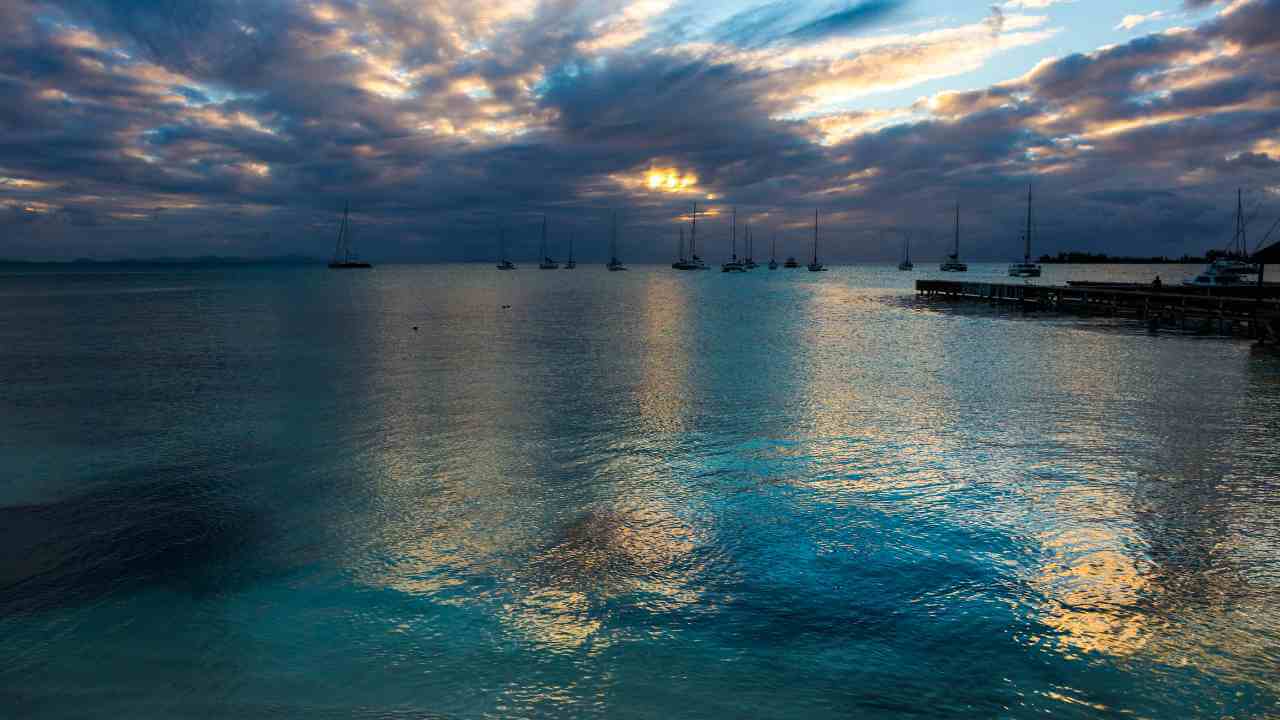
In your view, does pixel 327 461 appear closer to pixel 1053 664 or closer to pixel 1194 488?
pixel 1053 664

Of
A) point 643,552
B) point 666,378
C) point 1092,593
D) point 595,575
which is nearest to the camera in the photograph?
point 1092,593

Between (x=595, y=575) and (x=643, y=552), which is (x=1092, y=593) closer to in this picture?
(x=643, y=552)

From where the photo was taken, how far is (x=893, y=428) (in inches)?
644

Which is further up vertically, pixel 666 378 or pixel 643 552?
pixel 666 378

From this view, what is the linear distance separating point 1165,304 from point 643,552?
4704 cm

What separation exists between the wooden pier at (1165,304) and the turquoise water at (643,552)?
18.5 metres

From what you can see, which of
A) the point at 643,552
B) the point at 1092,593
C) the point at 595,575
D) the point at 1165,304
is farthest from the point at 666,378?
the point at 1165,304

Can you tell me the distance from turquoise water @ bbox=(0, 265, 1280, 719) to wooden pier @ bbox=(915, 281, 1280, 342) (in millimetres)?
18478

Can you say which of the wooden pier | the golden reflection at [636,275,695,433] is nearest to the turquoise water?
the golden reflection at [636,275,695,433]

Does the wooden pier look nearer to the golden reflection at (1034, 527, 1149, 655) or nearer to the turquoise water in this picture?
the turquoise water

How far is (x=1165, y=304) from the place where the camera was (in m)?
44.6

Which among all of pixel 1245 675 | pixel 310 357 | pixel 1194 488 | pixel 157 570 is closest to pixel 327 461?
pixel 157 570

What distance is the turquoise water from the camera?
6539 mm

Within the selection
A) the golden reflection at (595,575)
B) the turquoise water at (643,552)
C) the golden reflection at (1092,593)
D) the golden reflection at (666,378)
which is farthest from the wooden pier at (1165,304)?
the golden reflection at (595,575)
